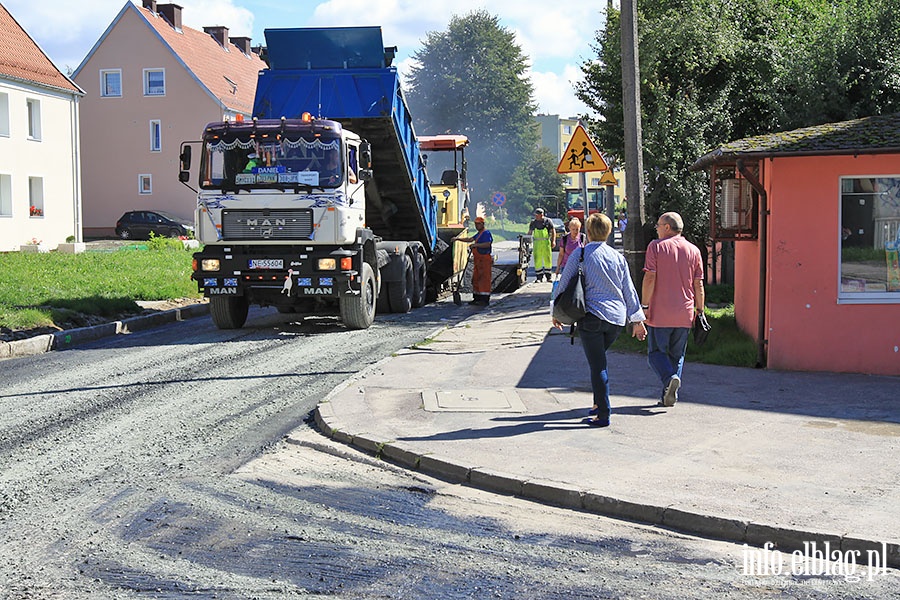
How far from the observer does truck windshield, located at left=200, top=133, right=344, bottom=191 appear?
14961 mm

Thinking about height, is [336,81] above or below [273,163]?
above

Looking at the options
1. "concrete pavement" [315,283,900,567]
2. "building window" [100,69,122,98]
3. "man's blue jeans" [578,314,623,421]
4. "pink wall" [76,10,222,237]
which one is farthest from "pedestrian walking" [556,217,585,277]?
"building window" [100,69,122,98]

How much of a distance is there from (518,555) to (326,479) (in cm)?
199

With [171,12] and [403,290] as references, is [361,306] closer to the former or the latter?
[403,290]

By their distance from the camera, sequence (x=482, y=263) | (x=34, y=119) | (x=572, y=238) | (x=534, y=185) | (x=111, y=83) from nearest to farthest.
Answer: (x=572, y=238) → (x=482, y=263) → (x=34, y=119) → (x=111, y=83) → (x=534, y=185)

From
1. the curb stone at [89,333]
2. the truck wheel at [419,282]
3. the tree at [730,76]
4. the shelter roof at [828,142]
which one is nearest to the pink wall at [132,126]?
the truck wheel at [419,282]

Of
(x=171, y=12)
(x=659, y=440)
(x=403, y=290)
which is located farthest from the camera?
(x=171, y=12)

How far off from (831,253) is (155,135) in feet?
151

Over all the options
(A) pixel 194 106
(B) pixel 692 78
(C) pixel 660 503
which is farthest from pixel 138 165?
(C) pixel 660 503

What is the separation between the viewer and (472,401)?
9484 millimetres

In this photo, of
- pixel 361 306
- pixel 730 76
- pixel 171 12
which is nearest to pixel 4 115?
pixel 171 12

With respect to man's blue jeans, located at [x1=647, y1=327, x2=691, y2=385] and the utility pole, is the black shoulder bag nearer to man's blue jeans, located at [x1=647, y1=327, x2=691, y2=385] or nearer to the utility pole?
man's blue jeans, located at [x1=647, y1=327, x2=691, y2=385]

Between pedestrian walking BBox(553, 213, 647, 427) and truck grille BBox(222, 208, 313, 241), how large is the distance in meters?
7.18

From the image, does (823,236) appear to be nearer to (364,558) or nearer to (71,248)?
(364,558)
